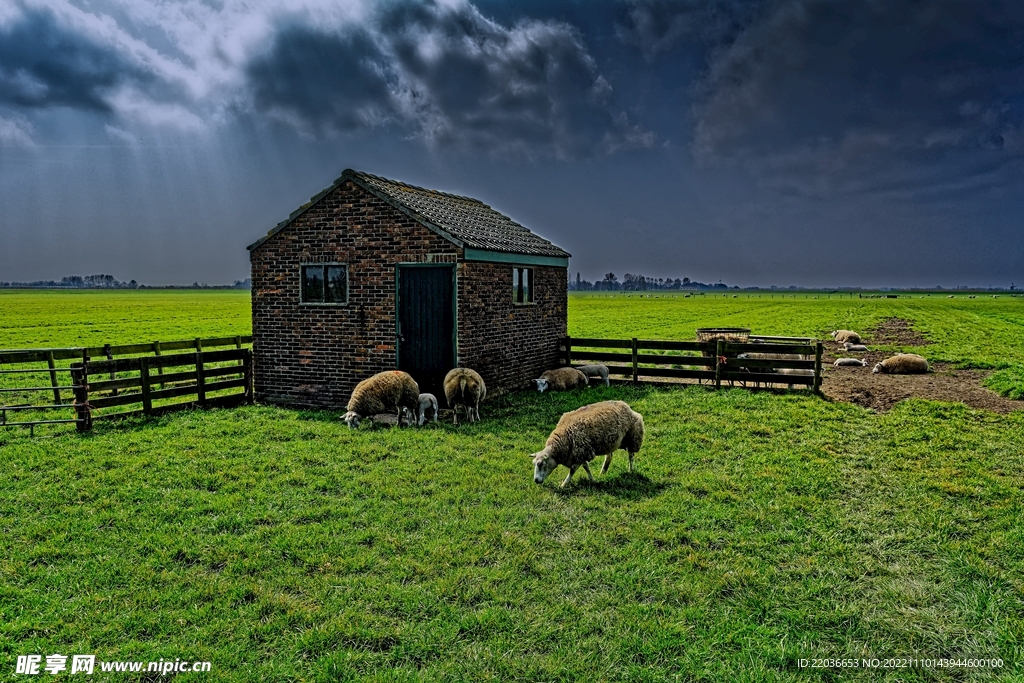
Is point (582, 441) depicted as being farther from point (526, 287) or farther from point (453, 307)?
point (526, 287)

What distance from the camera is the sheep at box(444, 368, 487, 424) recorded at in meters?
12.6

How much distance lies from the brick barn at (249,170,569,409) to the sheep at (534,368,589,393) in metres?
0.79

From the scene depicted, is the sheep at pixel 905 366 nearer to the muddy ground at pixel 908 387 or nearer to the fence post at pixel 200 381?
the muddy ground at pixel 908 387

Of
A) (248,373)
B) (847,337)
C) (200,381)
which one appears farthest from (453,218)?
(847,337)

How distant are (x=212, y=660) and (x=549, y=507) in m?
4.16

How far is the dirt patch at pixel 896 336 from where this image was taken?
28145 mm

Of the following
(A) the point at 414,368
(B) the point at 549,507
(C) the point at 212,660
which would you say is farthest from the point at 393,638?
(A) the point at 414,368

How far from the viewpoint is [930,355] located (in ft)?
73.9

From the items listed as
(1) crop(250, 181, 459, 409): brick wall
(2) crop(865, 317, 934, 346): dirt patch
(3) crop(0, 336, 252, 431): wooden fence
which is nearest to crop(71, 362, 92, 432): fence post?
(3) crop(0, 336, 252, 431): wooden fence

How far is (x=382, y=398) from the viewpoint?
12273 mm

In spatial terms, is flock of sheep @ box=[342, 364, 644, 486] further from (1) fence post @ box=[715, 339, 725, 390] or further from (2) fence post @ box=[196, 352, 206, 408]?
(2) fence post @ box=[196, 352, 206, 408]

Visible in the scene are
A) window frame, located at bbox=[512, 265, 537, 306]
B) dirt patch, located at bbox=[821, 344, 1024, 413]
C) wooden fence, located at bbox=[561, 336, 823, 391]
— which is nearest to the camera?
dirt patch, located at bbox=[821, 344, 1024, 413]

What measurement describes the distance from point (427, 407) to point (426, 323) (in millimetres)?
2198

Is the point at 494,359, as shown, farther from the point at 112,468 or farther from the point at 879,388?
the point at 879,388
